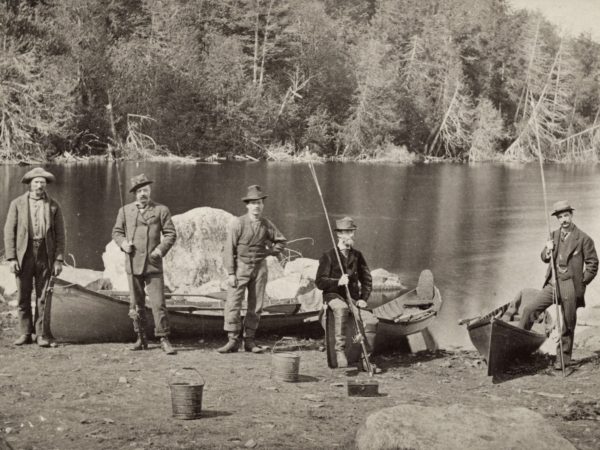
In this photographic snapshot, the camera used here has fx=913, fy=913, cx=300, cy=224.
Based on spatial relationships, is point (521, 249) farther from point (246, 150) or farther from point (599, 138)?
point (599, 138)

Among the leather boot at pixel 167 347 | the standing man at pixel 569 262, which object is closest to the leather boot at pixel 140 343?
the leather boot at pixel 167 347

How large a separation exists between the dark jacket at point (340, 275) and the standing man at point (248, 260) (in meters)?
0.69

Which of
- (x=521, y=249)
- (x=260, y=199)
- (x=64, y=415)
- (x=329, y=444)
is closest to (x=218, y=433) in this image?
(x=329, y=444)

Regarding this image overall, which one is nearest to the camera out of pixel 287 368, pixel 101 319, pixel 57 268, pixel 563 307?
pixel 287 368

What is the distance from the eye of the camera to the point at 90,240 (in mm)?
23688

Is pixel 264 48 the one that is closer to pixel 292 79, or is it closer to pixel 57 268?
pixel 292 79

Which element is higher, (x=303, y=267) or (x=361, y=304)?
(x=361, y=304)

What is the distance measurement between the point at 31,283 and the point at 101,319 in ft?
2.73

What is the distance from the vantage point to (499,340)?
30.8 feet

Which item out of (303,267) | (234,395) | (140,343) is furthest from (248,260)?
(303,267)

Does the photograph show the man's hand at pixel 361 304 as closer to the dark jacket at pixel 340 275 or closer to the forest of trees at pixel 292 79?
the dark jacket at pixel 340 275

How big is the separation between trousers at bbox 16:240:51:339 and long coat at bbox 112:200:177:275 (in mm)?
790

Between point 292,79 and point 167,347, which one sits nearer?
point 167,347

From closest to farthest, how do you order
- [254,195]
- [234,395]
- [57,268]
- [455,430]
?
1. [455,430]
2. [234,395]
3. [57,268]
4. [254,195]
